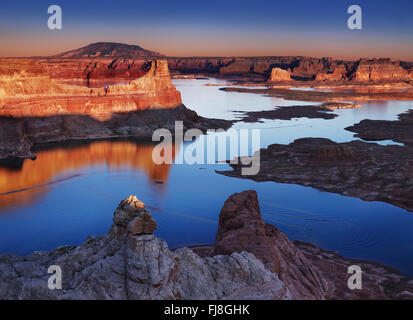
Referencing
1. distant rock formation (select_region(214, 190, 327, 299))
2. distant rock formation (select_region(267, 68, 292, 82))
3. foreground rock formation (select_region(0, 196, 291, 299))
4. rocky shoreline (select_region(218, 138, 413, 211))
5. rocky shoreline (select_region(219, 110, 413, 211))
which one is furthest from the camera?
distant rock formation (select_region(267, 68, 292, 82))

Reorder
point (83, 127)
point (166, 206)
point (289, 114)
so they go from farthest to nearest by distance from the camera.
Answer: point (289, 114) → point (83, 127) → point (166, 206)

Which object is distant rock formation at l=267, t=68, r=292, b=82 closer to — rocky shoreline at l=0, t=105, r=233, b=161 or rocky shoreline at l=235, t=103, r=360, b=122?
rocky shoreline at l=235, t=103, r=360, b=122

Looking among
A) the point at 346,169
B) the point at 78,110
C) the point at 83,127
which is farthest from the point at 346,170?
the point at 78,110

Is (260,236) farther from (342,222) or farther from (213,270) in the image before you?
(342,222)

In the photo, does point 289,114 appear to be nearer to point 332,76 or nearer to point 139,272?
point 139,272

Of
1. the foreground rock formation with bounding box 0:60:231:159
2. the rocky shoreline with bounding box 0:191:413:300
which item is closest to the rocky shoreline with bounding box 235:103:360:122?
the foreground rock formation with bounding box 0:60:231:159

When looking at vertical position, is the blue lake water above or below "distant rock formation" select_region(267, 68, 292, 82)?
below
